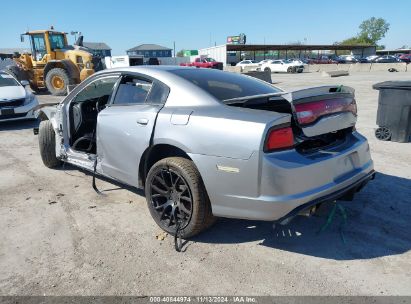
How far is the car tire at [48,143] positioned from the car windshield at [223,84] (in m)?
2.53

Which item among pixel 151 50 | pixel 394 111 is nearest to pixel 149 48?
pixel 151 50

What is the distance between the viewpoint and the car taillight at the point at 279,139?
2.64 m

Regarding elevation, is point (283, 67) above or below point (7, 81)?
below

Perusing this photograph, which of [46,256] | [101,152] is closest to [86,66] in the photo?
[101,152]

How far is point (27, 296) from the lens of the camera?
2.57 meters

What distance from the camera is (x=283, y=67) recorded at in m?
39.0

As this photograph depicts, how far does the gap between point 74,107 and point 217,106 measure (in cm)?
262

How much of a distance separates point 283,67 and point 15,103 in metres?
34.0

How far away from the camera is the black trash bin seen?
6273 mm

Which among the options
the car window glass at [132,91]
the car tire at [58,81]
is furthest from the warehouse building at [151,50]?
the car window glass at [132,91]

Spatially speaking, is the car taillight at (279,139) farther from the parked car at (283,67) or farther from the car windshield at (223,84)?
the parked car at (283,67)

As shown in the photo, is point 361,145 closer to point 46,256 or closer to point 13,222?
point 46,256

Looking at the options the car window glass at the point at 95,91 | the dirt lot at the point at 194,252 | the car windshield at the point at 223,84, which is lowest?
the dirt lot at the point at 194,252

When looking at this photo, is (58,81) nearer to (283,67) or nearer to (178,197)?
(178,197)
